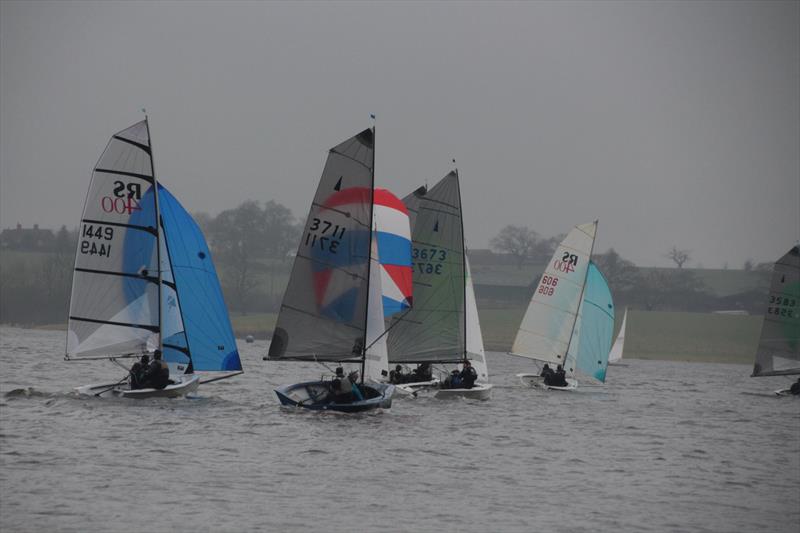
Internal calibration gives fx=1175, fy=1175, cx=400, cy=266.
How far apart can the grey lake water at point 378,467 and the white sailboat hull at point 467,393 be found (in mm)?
314

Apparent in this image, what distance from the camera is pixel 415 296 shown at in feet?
132

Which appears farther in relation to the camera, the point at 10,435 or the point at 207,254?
the point at 207,254

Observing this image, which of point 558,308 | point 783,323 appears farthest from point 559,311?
point 783,323

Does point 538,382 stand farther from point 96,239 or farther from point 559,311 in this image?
point 96,239

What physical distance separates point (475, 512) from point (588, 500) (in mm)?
2881

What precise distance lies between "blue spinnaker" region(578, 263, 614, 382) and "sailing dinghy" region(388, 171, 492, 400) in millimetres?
7579

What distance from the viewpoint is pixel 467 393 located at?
37.5 meters

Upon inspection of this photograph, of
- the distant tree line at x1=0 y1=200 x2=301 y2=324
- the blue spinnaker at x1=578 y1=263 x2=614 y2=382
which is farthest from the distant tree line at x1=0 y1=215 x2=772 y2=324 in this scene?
the blue spinnaker at x1=578 y1=263 x2=614 y2=382

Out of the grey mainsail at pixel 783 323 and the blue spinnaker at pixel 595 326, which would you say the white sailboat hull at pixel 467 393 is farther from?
the grey mainsail at pixel 783 323

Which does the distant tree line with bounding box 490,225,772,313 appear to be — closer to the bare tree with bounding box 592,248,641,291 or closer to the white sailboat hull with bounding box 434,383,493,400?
the bare tree with bounding box 592,248,641,291

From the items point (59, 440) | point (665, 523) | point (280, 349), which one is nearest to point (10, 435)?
point (59, 440)

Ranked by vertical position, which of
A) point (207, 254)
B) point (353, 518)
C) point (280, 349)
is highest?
point (207, 254)

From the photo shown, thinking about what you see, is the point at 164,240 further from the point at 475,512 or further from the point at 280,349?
the point at 475,512

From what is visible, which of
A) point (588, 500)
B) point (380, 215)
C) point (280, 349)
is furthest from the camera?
point (380, 215)
